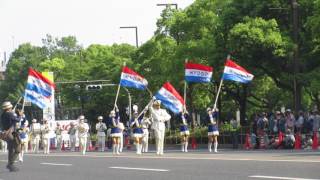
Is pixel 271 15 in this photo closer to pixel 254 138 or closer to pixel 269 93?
pixel 254 138

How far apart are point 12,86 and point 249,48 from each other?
238ft

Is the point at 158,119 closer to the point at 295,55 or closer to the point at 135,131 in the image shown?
the point at 135,131

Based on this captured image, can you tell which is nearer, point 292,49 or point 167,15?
point 292,49

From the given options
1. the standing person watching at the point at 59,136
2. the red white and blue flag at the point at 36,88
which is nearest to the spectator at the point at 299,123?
the red white and blue flag at the point at 36,88

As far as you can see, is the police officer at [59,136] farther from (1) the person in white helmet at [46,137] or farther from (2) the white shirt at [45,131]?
(1) the person in white helmet at [46,137]

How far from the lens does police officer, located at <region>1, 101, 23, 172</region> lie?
17.0 m

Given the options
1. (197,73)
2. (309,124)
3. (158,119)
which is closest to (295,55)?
(309,124)

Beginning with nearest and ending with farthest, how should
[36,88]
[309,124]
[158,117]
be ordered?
1. [158,117]
2. [36,88]
3. [309,124]

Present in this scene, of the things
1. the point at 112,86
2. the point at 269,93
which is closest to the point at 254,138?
the point at 269,93

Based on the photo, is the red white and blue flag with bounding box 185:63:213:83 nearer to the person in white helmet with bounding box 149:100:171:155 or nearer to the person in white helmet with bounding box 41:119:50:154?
the person in white helmet with bounding box 149:100:171:155

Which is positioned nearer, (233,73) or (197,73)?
(233,73)

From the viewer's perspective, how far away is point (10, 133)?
16953 millimetres

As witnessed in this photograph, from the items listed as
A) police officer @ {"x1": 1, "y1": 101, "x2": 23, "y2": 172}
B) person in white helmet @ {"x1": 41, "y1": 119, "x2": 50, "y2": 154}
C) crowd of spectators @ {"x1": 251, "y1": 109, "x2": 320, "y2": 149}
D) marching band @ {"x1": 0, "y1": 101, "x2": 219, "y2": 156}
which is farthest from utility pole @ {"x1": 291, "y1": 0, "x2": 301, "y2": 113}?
police officer @ {"x1": 1, "y1": 101, "x2": 23, "y2": 172}

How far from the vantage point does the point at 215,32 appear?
121 feet
